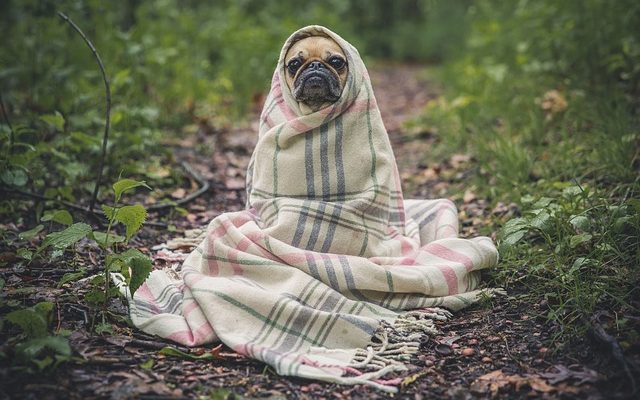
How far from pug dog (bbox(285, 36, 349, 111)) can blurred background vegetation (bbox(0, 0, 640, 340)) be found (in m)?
1.06

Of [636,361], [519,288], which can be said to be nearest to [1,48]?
[519,288]

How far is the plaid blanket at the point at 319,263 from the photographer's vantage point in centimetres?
243

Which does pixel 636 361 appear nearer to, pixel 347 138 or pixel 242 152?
pixel 347 138

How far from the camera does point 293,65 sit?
288 cm

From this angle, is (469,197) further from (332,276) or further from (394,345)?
(394,345)

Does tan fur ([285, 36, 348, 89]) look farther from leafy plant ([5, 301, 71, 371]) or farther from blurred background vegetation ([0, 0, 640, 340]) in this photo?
leafy plant ([5, 301, 71, 371])

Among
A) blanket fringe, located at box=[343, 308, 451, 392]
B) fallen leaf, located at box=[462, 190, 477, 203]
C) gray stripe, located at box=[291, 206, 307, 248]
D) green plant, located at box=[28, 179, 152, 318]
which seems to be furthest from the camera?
fallen leaf, located at box=[462, 190, 477, 203]

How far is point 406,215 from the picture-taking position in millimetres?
3396

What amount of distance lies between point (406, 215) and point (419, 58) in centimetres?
1083

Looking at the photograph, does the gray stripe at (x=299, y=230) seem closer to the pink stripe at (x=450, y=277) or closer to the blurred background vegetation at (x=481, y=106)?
the pink stripe at (x=450, y=277)

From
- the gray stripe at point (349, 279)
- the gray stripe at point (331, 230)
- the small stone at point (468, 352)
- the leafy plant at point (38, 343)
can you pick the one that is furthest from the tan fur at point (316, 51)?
the leafy plant at point (38, 343)

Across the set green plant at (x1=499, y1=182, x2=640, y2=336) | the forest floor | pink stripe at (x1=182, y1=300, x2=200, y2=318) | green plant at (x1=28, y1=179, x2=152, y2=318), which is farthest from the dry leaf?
green plant at (x1=28, y1=179, x2=152, y2=318)

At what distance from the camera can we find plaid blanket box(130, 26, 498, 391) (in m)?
2.43

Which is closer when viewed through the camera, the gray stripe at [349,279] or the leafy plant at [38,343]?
the leafy plant at [38,343]
